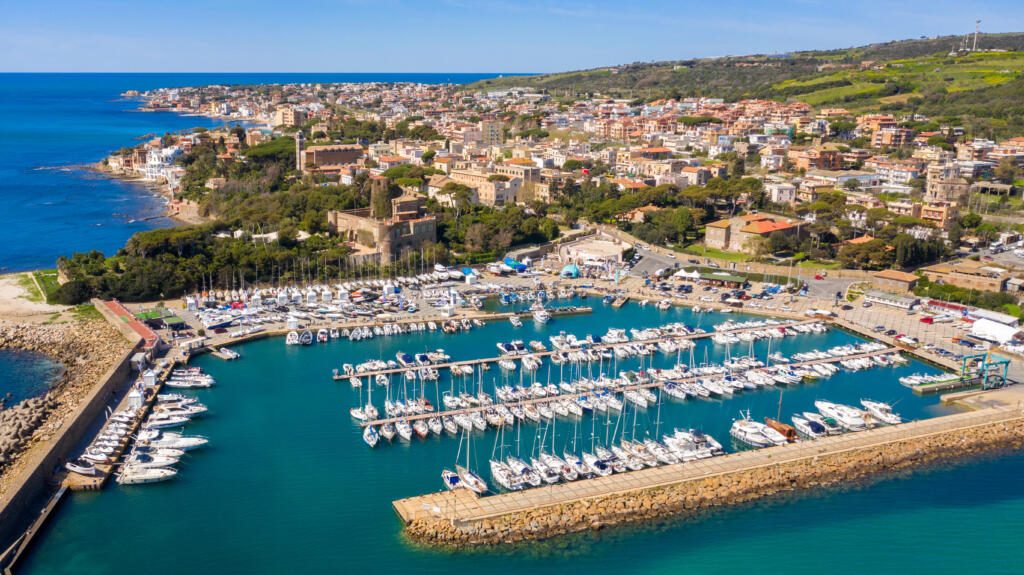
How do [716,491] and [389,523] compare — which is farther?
[716,491]

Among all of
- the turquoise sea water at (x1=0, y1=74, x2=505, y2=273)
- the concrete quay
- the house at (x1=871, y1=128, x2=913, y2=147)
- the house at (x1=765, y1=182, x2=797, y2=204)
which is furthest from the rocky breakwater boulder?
the house at (x1=871, y1=128, x2=913, y2=147)

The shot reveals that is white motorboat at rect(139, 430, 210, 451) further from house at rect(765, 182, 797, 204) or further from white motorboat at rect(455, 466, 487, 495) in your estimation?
house at rect(765, 182, 797, 204)

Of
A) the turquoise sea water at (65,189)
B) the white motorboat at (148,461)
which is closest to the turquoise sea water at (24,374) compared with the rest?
the white motorboat at (148,461)

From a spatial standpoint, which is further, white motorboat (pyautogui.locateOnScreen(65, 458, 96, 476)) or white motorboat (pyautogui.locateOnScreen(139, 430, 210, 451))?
white motorboat (pyautogui.locateOnScreen(139, 430, 210, 451))

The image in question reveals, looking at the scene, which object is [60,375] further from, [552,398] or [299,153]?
[299,153]

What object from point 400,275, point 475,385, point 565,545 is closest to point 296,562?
point 565,545

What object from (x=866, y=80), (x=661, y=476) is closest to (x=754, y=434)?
(x=661, y=476)

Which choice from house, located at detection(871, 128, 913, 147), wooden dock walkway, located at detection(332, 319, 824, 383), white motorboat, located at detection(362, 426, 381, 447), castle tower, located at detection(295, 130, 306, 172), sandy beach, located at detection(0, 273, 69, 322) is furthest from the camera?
house, located at detection(871, 128, 913, 147)
